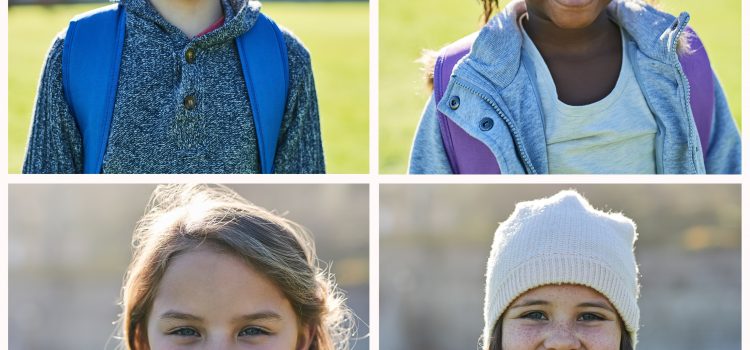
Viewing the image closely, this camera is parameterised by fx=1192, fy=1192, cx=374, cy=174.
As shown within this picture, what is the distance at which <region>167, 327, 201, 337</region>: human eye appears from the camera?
2648 millimetres

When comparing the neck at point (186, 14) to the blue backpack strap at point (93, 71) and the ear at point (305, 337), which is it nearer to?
the blue backpack strap at point (93, 71)

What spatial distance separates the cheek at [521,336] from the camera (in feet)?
8.79

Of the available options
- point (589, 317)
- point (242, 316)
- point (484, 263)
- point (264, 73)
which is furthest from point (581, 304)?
point (484, 263)

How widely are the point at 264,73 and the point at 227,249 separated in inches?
16.4

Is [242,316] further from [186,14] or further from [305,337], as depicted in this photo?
[186,14]

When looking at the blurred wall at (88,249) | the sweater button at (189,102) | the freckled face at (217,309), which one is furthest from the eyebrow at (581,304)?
the sweater button at (189,102)

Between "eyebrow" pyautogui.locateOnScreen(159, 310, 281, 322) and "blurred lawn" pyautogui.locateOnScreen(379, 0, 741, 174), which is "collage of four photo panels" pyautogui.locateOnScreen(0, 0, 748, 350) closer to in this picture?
"eyebrow" pyautogui.locateOnScreen(159, 310, 281, 322)

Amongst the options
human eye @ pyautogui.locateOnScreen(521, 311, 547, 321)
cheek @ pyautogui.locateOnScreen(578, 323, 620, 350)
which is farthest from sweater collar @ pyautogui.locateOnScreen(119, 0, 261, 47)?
cheek @ pyautogui.locateOnScreen(578, 323, 620, 350)

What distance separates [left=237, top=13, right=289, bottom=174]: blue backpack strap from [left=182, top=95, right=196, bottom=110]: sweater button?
0.13m

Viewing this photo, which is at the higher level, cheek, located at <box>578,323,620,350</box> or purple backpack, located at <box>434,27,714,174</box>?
purple backpack, located at <box>434,27,714,174</box>

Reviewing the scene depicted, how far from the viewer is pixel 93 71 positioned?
2.62 m

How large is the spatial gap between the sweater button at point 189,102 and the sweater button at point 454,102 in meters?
0.58

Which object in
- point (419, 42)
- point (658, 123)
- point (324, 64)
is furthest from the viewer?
point (324, 64)

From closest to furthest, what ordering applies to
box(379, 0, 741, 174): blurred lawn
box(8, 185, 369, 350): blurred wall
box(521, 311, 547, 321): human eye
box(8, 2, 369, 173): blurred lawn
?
box(521, 311, 547, 321): human eye < box(8, 185, 369, 350): blurred wall < box(379, 0, 741, 174): blurred lawn < box(8, 2, 369, 173): blurred lawn
